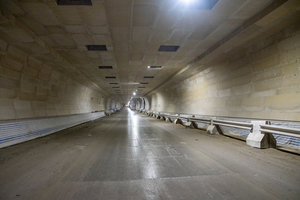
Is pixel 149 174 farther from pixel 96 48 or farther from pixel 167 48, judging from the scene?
pixel 96 48

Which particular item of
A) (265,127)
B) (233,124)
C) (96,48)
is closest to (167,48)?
(96,48)

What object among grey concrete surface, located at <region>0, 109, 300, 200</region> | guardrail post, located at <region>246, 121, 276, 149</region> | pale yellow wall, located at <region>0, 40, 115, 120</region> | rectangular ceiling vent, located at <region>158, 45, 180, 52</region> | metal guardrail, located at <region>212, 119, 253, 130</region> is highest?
rectangular ceiling vent, located at <region>158, 45, 180, 52</region>

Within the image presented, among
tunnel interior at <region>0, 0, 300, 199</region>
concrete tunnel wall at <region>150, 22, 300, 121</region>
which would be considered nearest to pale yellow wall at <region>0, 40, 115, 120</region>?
tunnel interior at <region>0, 0, 300, 199</region>

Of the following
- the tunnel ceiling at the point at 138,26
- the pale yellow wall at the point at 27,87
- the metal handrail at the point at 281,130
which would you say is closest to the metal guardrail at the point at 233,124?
the metal handrail at the point at 281,130

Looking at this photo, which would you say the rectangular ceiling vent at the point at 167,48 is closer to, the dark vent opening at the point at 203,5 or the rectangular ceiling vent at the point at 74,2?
the dark vent opening at the point at 203,5

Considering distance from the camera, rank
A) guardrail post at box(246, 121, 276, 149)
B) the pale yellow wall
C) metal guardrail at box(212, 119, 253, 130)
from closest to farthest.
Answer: guardrail post at box(246, 121, 276, 149) → metal guardrail at box(212, 119, 253, 130) → the pale yellow wall

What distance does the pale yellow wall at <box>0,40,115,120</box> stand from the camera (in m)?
7.12

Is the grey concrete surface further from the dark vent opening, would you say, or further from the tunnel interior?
the dark vent opening

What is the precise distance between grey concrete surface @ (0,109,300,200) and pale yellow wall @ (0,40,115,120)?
3.48m

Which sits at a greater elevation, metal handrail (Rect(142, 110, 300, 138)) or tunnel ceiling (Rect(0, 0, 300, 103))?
tunnel ceiling (Rect(0, 0, 300, 103))

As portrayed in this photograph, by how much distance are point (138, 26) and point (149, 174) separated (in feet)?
19.5

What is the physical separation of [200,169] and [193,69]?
9693mm

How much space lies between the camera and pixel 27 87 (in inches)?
341

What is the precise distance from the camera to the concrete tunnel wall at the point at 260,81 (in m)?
5.71
